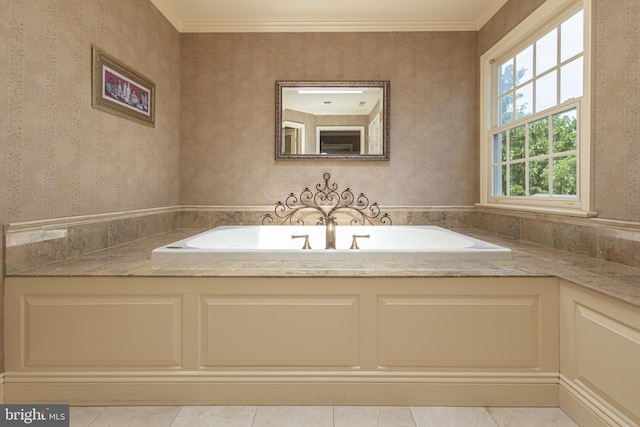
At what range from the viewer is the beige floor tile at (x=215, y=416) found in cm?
136

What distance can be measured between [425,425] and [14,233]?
178 centimetres

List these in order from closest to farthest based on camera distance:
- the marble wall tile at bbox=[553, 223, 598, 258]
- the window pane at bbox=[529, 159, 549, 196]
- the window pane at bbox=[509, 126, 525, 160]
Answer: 1. the marble wall tile at bbox=[553, 223, 598, 258]
2. the window pane at bbox=[529, 159, 549, 196]
3. the window pane at bbox=[509, 126, 525, 160]

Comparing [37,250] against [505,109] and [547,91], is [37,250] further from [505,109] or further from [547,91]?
[505,109]

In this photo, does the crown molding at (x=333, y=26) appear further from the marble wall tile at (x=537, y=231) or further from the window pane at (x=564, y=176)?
the marble wall tile at (x=537, y=231)

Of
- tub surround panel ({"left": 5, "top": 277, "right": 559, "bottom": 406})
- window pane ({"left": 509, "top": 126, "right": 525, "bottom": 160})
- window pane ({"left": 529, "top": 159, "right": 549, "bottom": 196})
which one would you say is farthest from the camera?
window pane ({"left": 509, "top": 126, "right": 525, "bottom": 160})

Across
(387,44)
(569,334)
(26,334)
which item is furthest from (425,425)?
(387,44)

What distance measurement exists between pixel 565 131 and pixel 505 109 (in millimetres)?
756

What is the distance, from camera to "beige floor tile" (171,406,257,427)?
1.36 m

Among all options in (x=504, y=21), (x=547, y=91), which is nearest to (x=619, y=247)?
(x=547, y=91)

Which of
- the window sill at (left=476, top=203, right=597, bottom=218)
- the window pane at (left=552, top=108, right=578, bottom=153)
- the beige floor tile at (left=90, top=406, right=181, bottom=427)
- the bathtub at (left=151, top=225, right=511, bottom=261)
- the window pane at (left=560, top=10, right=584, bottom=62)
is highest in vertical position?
the window pane at (left=560, top=10, right=584, bottom=62)

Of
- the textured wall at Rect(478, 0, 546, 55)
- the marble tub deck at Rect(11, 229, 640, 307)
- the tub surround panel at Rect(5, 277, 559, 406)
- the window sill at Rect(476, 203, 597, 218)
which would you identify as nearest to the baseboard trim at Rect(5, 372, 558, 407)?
the tub surround panel at Rect(5, 277, 559, 406)
